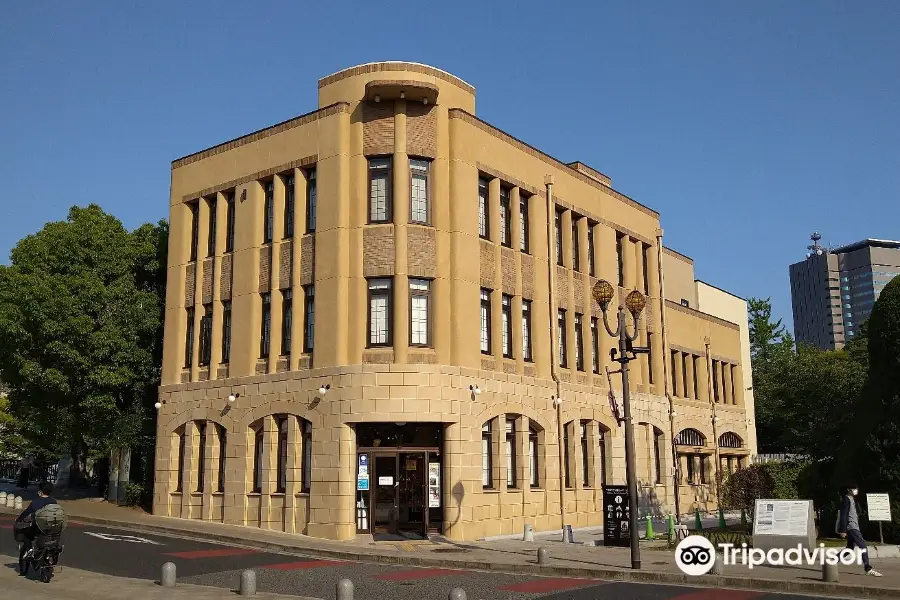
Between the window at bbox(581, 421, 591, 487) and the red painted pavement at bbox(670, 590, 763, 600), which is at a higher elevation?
the window at bbox(581, 421, 591, 487)

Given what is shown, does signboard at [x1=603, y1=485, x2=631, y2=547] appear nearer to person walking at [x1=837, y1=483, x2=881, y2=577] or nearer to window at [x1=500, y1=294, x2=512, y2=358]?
window at [x1=500, y1=294, x2=512, y2=358]

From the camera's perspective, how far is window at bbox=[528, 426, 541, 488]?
94.2ft

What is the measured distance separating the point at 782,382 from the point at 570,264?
2908cm

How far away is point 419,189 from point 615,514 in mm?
11309

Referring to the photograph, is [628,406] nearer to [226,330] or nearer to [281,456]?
[281,456]

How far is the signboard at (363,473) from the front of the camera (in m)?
24.9

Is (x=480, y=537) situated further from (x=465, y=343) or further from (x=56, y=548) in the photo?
(x=56, y=548)

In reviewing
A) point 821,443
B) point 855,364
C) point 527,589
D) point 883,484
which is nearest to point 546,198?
point 821,443

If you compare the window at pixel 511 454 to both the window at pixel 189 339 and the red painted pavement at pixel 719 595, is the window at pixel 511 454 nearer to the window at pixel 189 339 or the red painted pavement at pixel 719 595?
the window at pixel 189 339

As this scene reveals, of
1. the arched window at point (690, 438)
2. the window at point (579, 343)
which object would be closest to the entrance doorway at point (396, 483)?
the window at point (579, 343)

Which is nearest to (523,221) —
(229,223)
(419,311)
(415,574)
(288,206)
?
(419,311)

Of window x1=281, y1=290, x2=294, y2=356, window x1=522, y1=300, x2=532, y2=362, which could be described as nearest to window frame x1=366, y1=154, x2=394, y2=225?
window x1=281, y1=290, x2=294, y2=356

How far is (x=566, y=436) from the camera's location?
1211 inches

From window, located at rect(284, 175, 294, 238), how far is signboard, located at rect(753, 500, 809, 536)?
661 inches
